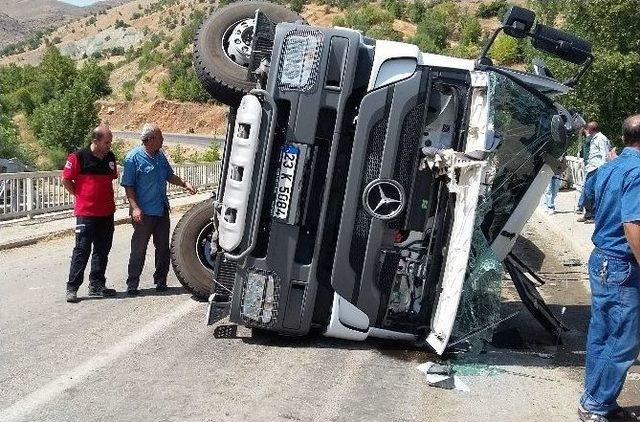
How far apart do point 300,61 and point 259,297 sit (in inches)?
68.3

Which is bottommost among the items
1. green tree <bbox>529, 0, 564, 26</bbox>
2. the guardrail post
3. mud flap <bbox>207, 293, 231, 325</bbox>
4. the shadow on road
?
the guardrail post

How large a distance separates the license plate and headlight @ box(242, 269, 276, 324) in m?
0.46

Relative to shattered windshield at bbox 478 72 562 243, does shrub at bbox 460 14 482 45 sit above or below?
above

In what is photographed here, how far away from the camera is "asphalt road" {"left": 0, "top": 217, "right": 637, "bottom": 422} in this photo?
4289 mm

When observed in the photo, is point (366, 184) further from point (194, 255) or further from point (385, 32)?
point (385, 32)

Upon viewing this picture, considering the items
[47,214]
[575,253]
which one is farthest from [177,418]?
[47,214]

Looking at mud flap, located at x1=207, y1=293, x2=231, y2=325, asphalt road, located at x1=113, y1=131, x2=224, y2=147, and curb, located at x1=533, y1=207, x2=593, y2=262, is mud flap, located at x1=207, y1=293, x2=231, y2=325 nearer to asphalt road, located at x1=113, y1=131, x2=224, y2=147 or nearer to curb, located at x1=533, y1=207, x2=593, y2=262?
curb, located at x1=533, y1=207, x2=593, y2=262

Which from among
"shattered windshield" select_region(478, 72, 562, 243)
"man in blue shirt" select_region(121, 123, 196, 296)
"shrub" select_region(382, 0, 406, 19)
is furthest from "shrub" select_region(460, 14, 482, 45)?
"shattered windshield" select_region(478, 72, 562, 243)

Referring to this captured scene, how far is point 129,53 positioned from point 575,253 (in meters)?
92.0

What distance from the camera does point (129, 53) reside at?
9506 cm

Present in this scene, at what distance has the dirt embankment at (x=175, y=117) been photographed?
62.2 metres

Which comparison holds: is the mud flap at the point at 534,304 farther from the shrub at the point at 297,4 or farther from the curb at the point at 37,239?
the shrub at the point at 297,4

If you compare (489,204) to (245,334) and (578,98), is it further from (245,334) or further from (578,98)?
(578,98)

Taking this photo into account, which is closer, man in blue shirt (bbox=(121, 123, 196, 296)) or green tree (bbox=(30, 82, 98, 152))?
man in blue shirt (bbox=(121, 123, 196, 296))
